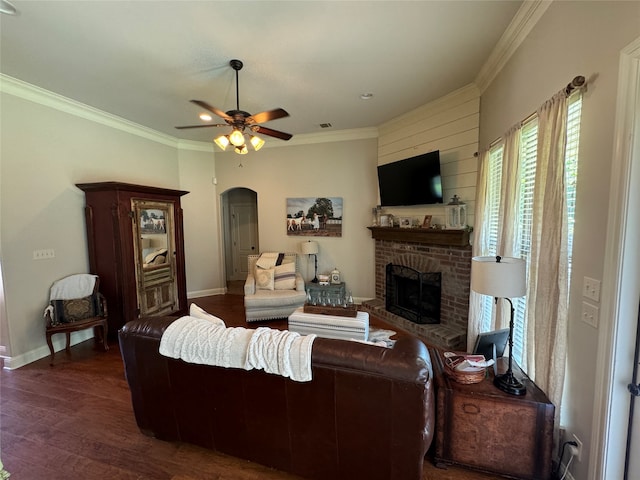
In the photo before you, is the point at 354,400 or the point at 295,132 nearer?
the point at 354,400

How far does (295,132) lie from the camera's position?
491 cm

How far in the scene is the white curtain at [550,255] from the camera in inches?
60.3

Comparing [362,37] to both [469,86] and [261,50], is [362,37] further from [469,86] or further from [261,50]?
[469,86]

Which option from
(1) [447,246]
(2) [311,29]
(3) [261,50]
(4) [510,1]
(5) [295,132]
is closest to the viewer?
(4) [510,1]

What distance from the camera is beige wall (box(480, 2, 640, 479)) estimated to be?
4.24 feet

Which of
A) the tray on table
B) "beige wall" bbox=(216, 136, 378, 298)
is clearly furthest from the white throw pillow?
the tray on table

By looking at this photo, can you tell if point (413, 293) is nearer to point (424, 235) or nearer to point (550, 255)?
point (424, 235)

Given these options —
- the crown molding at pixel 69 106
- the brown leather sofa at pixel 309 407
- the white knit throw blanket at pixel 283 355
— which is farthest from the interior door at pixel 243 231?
the white knit throw blanket at pixel 283 355

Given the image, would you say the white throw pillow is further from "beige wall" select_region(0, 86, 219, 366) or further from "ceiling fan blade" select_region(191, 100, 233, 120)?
"ceiling fan blade" select_region(191, 100, 233, 120)

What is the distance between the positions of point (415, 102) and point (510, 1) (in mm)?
1743

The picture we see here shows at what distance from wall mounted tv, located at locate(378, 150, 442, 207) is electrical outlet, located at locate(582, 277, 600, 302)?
223cm

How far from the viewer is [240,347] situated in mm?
1549

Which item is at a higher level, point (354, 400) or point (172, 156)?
point (172, 156)

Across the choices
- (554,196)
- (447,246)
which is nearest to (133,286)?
(447,246)
